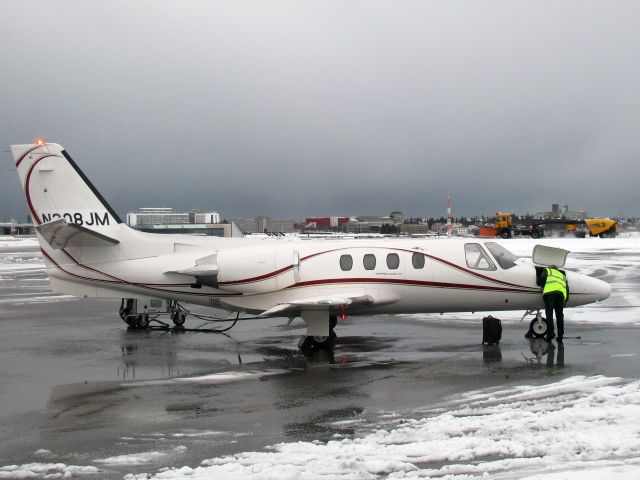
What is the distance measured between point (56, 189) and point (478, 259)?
10.0 meters

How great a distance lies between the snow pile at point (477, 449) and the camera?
23.0ft

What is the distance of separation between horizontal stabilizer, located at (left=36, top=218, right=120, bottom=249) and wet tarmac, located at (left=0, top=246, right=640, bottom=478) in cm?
244

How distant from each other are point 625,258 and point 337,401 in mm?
39670

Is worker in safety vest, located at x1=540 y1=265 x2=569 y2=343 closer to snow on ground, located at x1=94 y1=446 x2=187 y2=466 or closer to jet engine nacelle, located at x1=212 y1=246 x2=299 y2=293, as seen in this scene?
jet engine nacelle, located at x1=212 y1=246 x2=299 y2=293

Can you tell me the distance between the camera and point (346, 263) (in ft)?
50.3

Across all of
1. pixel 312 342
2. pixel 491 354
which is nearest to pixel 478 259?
pixel 491 354

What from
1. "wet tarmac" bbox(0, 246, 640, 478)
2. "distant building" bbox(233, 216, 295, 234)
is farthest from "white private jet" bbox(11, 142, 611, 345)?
"distant building" bbox(233, 216, 295, 234)

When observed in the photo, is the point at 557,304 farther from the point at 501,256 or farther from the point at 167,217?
the point at 167,217

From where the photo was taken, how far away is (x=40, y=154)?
51.9 feet

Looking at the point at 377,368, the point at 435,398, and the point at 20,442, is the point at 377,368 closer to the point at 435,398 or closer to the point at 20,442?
the point at 435,398

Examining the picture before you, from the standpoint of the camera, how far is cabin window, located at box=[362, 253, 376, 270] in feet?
50.4

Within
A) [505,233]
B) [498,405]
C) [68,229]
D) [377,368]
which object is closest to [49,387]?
[68,229]

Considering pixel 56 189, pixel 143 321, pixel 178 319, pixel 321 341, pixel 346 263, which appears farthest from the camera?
pixel 178 319

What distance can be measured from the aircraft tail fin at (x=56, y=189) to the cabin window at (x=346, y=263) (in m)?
5.49
